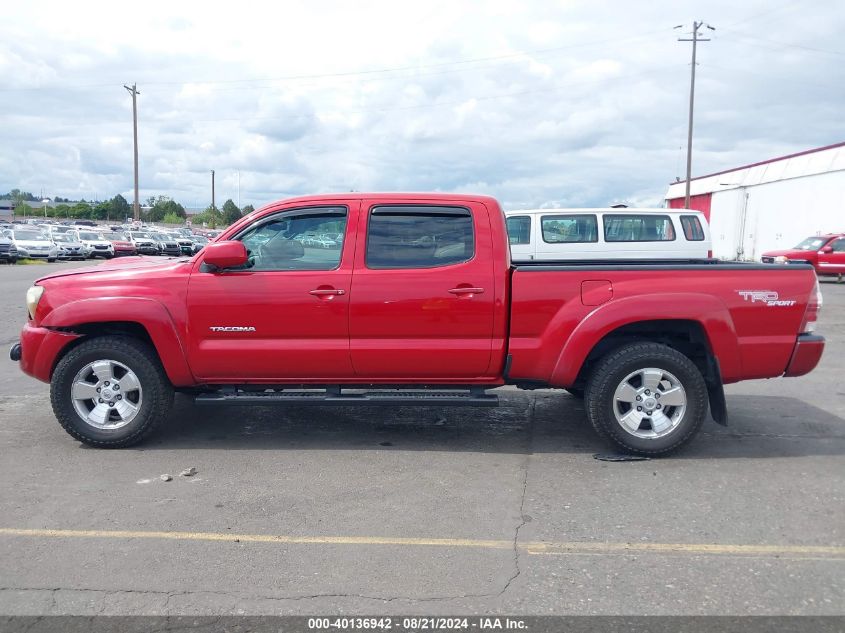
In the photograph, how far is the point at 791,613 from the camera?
131 inches

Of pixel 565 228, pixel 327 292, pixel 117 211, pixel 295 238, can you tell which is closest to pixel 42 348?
pixel 295 238

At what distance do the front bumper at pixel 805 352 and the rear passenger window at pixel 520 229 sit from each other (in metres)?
8.75

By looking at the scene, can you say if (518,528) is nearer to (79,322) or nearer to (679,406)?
(679,406)

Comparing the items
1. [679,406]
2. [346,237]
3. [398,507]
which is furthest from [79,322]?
[679,406]

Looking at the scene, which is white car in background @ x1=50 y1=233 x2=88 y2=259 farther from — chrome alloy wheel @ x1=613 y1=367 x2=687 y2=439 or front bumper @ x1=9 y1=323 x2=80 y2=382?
chrome alloy wheel @ x1=613 y1=367 x2=687 y2=439

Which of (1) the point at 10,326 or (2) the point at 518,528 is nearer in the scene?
(2) the point at 518,528

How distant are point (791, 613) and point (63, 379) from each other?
4.95 m

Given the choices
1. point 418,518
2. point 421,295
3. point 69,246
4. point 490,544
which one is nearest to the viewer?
point 490,544

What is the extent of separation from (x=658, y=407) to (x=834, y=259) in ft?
70.3

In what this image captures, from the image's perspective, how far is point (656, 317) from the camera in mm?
5289

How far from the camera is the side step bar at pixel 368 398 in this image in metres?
5.46

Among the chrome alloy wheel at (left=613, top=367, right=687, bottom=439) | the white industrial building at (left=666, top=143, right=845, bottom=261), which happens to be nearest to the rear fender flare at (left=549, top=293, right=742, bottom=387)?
the chrome alloy wheel at (left=613, top=367, right=687, bottom=439)

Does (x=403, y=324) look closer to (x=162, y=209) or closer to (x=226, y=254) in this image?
(x=226, y=254)

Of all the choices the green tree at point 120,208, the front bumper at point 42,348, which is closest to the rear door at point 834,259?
the front bumper at point 42,348
